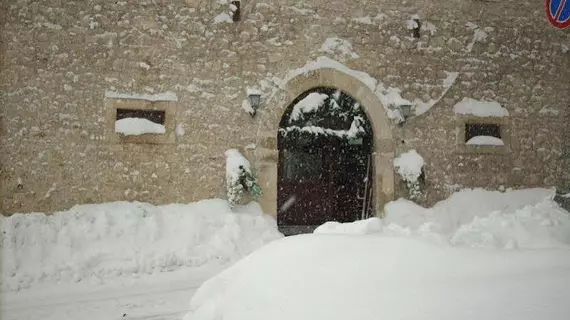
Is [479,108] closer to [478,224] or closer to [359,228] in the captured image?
[478,224]

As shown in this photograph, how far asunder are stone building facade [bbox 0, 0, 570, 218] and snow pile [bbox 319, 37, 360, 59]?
0.02 m

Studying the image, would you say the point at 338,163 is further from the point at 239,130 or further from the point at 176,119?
the point at 176,119

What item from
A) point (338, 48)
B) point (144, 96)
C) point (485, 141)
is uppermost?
point (338, 48)

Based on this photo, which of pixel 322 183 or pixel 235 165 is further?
pixel 322 183

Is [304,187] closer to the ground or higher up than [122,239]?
higher up

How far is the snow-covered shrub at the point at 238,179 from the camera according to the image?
21.1 feet

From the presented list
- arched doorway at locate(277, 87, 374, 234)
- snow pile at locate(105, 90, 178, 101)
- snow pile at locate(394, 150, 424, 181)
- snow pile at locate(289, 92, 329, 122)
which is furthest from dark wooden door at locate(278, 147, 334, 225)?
snow pile at locate(105, 90, 178, 101)

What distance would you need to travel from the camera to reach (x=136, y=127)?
6.44 metres

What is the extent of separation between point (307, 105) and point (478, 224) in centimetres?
368

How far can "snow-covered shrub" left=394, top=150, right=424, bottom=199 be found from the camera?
7.00 metres

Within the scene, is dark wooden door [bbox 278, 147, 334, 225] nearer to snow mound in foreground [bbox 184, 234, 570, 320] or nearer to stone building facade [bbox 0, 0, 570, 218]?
stone building facade [bbox 0, 0, 570, 218]

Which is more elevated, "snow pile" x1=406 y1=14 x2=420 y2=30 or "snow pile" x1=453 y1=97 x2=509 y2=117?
"snow pile" x1=406 y1=14 x2=420 y2=30

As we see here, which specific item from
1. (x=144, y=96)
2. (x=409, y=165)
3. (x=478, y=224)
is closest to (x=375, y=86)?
(x=409, y=165)

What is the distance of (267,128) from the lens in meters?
6.84
